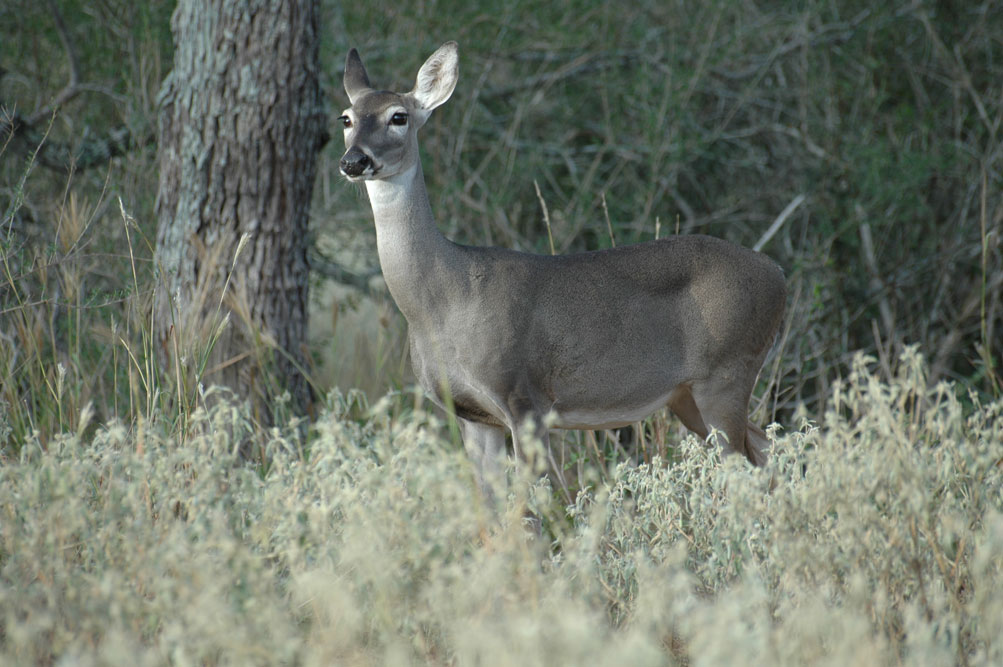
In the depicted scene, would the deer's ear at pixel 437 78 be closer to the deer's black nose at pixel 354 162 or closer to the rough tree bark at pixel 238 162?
the deer's black nose at pixel 354 162

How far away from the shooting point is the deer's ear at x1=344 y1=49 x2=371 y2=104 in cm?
468

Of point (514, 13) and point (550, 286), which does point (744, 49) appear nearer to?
point (514, 13)

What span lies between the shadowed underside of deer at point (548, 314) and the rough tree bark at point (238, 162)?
3.19 feet

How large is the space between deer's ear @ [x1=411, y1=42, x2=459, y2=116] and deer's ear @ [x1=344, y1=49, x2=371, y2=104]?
23 cm

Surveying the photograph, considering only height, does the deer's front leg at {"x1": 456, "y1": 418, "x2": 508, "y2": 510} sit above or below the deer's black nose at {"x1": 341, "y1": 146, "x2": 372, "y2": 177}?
below

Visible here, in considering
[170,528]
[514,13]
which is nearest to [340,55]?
[514,13]

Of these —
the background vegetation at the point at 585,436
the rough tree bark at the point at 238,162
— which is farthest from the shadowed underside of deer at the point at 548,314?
the rough tree bark at the point at 238,162

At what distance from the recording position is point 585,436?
612 cm

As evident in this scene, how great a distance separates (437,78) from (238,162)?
1.41 metres

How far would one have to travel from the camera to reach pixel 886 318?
8156mm

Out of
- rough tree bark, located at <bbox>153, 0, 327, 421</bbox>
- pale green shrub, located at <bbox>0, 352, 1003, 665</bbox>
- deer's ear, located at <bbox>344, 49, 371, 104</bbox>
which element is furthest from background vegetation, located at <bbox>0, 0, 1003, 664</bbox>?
deer's ear, located at <bbox>344, 49, 371, 104</bbox>

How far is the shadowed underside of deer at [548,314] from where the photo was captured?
4320mm

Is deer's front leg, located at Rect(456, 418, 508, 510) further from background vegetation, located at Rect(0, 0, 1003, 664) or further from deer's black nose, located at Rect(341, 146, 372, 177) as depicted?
deer's black nose, located at Rect(341, 146, 372, 177)

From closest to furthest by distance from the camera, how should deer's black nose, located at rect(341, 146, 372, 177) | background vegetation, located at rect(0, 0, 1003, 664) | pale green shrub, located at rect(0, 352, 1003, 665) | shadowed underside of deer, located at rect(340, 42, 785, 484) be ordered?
pale green shrub, located at rect(0, 352, 1003, 665)
background vegetation, located at rect(0, 0, 1003, 664)
deer's black nose, located at rect(341, 146, 372, 177)
shadowed underside of deer, located at rect(340, 42, 785, 484)
